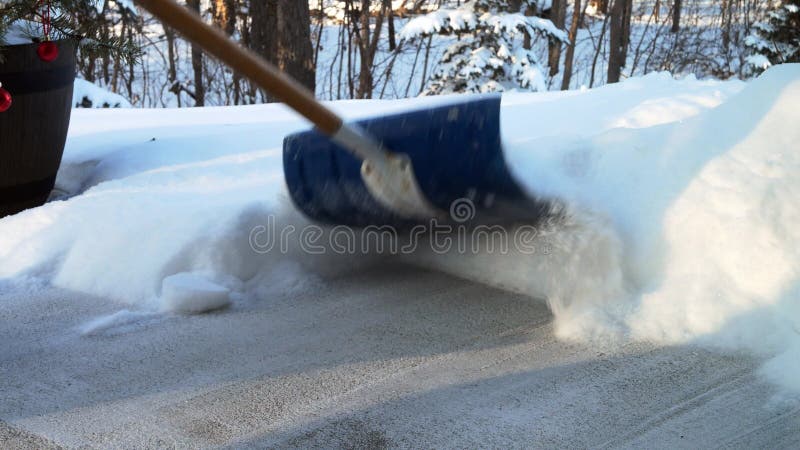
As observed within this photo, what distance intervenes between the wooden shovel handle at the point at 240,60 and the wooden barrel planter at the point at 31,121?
5.92ft

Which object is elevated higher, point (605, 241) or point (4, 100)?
point (4, 100)

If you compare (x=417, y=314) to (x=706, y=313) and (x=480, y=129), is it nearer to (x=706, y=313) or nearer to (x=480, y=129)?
(x=480, y=129)

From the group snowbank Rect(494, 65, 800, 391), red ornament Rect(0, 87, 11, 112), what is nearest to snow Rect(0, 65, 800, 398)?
snowbank Rect(494, 65, 800, 391)

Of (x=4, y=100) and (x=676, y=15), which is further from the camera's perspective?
(x=676, y=15)

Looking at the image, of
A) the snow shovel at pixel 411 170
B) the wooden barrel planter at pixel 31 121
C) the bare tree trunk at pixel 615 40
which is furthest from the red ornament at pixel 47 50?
the bare tree trunk at pixel 615 40

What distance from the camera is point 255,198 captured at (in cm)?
322

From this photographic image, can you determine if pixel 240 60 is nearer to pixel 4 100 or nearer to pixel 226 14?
pixel 4 100

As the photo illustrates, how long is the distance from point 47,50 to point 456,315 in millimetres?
2101

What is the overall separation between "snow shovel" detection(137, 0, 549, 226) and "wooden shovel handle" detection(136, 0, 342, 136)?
56 mm

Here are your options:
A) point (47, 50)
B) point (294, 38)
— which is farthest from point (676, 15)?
point (47, 50)

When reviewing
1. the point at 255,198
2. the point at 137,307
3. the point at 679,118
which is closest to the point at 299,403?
the point at 137,307

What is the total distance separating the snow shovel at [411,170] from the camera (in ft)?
8.20

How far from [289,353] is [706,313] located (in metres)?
1.13

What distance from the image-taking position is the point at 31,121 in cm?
364
